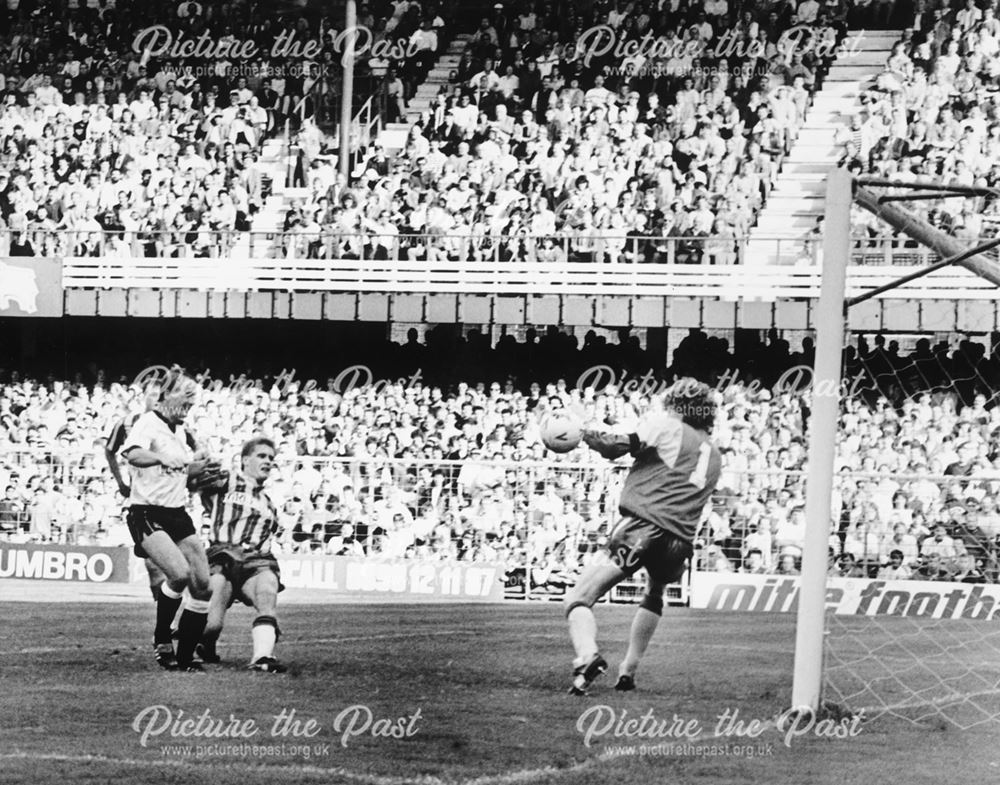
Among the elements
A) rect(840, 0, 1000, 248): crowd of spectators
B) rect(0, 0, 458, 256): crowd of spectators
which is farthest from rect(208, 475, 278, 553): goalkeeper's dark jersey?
rect(0, 0, 458, 256): crowd of spectators

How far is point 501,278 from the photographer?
783 inches

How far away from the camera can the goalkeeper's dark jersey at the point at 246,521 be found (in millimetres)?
10945

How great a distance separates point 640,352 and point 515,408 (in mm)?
2210

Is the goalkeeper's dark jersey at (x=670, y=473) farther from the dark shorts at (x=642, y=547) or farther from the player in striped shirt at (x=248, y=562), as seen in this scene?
the player in striped shirt at (x=248, y=562)

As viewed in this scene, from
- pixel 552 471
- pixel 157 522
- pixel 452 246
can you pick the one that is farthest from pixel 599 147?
pixel 157 522

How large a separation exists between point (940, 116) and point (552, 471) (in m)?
6.75

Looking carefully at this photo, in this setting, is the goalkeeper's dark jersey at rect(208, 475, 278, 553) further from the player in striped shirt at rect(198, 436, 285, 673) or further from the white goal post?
the white goal post

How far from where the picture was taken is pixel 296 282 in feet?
67.4

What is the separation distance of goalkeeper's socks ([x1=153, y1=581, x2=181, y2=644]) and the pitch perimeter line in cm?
234

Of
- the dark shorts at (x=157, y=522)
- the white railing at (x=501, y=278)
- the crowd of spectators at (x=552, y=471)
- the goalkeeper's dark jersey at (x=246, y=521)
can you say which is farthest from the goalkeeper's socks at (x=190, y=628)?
the white railing at (x=501, y=278)

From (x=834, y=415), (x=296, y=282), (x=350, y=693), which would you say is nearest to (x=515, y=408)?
(x=296, y=282)

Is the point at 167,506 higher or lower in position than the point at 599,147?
lower

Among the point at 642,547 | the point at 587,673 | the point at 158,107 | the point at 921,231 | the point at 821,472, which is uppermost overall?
the point at 158,107

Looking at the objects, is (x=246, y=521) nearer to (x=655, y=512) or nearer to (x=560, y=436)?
(x=655, y=512)
